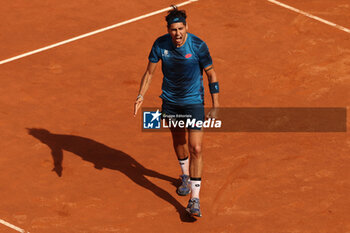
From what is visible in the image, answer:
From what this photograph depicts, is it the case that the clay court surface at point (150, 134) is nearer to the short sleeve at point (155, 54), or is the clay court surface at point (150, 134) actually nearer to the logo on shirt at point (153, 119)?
the logo on shirt at point (153, 119)

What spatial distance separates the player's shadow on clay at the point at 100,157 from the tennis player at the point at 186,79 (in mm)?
1076

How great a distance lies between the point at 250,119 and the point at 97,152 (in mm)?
2865

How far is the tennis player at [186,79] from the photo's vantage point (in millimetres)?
12188

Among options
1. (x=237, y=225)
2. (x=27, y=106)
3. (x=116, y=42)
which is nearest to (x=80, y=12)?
(x=116, y=42)

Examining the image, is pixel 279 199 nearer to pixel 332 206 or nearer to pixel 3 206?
pixel 332 206

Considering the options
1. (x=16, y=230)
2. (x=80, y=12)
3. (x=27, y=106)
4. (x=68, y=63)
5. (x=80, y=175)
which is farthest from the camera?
(x=80, y=12)

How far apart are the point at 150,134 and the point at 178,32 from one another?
3.56 meters

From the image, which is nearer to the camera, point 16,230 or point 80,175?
point 16,230

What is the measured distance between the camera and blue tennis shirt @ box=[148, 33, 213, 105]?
12219mm

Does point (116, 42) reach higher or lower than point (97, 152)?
higher

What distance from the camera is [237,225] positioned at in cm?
1274

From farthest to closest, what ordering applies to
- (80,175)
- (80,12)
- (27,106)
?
(80,12), (27,106), (80,175)

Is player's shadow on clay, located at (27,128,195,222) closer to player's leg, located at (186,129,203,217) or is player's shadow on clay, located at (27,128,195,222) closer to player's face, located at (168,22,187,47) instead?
player's leg, located at (186,129,203,217)

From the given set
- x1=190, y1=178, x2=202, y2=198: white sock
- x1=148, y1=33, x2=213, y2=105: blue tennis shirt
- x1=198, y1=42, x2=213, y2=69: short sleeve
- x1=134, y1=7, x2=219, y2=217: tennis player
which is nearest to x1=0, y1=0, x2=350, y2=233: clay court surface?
x1=190, y1=178, x2=202, y2=198: white sock
